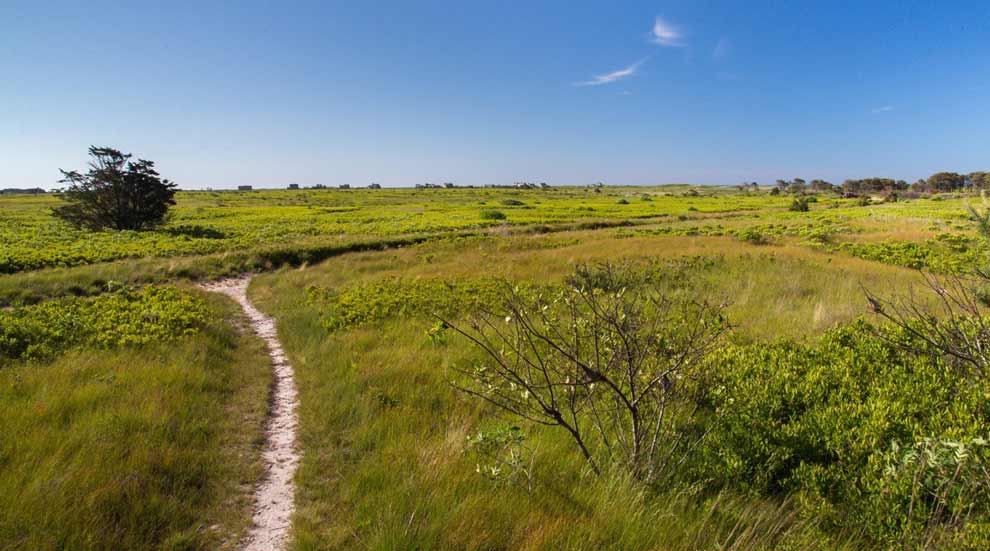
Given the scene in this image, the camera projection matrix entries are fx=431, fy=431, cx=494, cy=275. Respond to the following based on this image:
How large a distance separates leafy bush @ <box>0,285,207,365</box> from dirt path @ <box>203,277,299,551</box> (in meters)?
2.82

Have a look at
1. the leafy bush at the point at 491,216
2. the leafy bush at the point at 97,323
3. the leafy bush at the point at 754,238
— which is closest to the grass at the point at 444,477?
the leafy bush at the point at 97,323

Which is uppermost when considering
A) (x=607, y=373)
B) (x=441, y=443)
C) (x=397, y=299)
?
(x=607, y=373)

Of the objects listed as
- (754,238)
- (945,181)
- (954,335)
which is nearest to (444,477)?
(954,335)

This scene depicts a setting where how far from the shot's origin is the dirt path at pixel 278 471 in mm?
4117

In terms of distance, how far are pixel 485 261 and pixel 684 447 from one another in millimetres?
16535

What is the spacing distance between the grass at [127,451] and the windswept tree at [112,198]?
1431 inches

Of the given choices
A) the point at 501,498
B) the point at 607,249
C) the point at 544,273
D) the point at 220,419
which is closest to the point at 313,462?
the point at 220,419

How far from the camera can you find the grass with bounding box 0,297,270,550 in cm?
386

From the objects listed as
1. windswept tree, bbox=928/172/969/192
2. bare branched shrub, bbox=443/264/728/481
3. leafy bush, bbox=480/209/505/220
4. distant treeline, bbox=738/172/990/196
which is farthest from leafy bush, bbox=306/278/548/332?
windswept tree, bbox=928/172/969/192

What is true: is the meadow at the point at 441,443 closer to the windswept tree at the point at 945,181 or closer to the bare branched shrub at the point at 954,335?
the bare branched shrub at the point at 954,335

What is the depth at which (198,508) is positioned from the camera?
4387 millimetres

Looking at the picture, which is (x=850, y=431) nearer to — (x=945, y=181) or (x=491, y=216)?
(x=491, y=216)

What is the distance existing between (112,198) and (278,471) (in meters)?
42.3

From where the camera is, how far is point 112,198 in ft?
115
